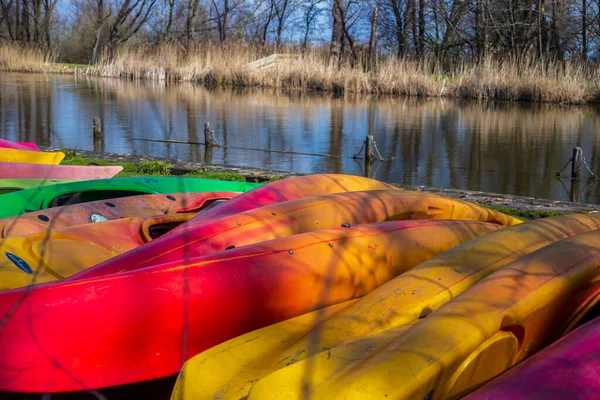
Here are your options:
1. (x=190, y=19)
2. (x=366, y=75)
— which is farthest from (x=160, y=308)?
(x=366, y=75)

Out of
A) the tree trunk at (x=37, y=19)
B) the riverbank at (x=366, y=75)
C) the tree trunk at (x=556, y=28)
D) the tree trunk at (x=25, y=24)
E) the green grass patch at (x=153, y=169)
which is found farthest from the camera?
the tree trunk at (x=37, y=19)

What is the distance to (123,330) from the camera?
2.59 metres

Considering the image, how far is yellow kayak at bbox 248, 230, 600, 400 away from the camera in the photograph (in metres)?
2.01

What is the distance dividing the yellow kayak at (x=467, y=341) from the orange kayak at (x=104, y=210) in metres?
2.31

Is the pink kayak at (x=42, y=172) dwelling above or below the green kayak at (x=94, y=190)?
above

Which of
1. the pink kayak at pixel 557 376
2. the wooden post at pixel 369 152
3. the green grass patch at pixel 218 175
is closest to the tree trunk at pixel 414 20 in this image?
the wooden post at pixel 369 152

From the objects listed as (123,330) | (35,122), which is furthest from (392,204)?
(35,122)

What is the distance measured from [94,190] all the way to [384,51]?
1328 inches

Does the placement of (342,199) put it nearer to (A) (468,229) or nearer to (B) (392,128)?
(A) (468,229)

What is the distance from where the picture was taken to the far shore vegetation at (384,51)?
21.3 m

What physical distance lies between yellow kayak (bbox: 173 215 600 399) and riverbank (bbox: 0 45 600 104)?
18500 mm

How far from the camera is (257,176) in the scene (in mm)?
7375

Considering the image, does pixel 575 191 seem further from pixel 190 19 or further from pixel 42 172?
pixel 42 172

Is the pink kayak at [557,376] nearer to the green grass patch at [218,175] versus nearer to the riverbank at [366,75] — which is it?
the green grass patch at [218,175]
